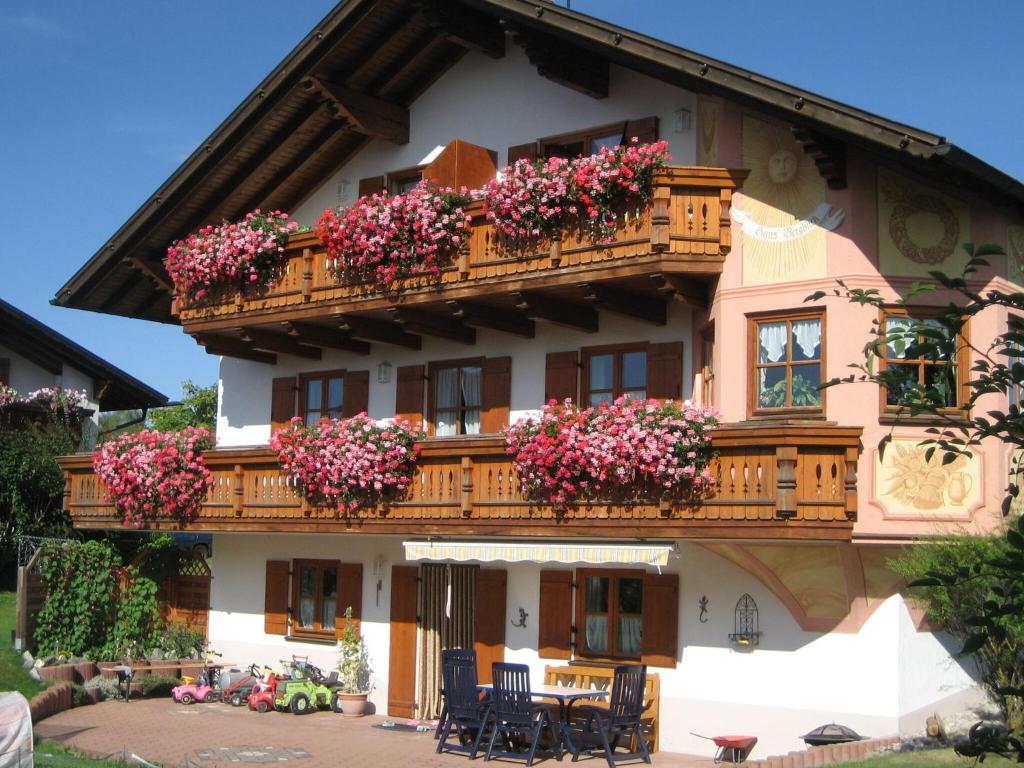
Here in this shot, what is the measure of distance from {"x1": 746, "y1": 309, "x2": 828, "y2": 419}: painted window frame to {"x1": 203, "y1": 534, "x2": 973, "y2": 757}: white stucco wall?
6.69ft

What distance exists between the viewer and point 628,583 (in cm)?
1712

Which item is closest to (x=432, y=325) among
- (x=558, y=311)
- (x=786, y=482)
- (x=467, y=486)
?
(x=558, y=311)

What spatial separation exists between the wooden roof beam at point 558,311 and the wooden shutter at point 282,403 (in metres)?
5.54

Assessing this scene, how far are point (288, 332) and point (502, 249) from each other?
14.9ft

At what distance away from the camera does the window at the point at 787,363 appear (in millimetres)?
15117

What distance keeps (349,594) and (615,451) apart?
22.3ft

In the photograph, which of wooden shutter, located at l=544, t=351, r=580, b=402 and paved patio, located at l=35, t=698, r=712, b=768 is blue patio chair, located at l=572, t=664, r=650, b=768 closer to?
paved patio, located at l=35, t=698, r=712, b=768

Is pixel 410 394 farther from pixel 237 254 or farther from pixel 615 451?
pixel 615 451

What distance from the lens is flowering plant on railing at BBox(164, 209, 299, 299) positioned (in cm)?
1978

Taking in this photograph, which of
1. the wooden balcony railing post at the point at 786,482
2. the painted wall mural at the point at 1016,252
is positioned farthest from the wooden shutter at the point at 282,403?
the painted wall mural at the point at 1016,252

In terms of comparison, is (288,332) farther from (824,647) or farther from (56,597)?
(824,647)

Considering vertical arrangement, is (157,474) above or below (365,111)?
below

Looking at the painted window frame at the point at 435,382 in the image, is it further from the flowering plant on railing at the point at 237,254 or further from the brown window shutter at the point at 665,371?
the brown window shutter at the point at 665,371

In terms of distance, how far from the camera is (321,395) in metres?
21.5
